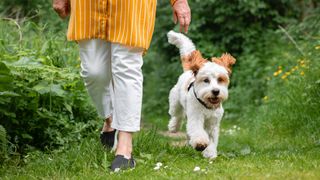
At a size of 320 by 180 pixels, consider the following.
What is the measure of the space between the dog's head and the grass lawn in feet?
1.68

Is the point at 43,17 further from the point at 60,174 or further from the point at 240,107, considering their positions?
the point at 60,174

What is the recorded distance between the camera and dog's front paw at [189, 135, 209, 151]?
542 cm

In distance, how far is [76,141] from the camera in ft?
20.7

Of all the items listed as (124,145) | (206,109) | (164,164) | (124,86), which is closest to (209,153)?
(206,109)

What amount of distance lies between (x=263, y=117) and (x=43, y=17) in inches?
146

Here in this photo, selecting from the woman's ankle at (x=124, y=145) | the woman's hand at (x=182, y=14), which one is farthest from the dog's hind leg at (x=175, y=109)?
the woman's ankle at (x=124, y=145)

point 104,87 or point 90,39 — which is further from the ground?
point 90,39

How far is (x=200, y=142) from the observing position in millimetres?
5430

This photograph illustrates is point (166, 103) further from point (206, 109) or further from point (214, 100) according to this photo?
point (214, 100)

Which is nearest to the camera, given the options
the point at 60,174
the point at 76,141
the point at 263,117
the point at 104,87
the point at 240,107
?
the point at 60,174

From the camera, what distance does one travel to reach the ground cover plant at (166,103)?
15.6ft

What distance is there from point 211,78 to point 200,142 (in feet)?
1.99

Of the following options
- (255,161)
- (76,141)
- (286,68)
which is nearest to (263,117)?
(286,68)

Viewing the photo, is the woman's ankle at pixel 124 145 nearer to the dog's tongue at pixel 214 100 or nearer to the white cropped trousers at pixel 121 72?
the white cropped trousers at pixel 121 72
